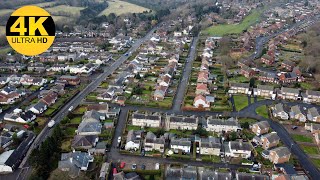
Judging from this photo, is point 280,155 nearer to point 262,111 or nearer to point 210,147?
point 210,147

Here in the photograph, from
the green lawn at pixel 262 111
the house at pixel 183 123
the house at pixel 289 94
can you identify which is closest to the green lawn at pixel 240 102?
the green lawn at pixel 262 111

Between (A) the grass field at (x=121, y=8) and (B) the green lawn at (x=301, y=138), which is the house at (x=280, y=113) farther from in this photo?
(A) the grass field at (x=121, y=8)

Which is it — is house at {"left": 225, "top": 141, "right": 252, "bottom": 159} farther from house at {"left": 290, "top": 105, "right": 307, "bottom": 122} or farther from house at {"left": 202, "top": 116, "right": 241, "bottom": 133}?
house at {"left": 290, "top": 105, "right": 307, "bottom": 122}

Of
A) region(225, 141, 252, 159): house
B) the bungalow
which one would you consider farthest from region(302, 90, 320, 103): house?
region(225, 141, 252, 159): house

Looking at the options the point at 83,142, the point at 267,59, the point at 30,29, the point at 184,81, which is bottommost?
the point at 83,142

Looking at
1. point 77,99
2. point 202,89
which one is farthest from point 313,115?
point 77,99

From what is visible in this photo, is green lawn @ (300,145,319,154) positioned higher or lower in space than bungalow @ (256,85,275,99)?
lower
